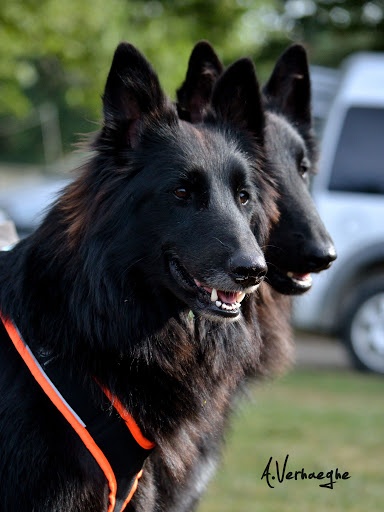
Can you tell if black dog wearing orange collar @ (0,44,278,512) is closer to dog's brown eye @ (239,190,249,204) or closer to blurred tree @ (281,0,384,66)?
dog's brown eye @ (239,190,249,204)

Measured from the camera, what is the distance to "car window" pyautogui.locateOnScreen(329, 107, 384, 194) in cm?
991

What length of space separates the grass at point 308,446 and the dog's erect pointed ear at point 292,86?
1593 mm

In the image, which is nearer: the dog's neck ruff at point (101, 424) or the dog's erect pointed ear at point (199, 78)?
the dog's neck ruff at point (101, 424)

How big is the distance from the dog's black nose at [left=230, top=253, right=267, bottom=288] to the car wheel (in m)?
6.71

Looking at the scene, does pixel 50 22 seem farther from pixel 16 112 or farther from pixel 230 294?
pixel 230 294

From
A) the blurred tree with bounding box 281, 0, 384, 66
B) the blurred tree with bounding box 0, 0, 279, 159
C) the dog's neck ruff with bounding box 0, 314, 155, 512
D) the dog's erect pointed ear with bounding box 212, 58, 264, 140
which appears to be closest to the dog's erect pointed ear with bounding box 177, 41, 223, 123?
the dog's erect pointed ear with bounding box 212, 58, 264, 140

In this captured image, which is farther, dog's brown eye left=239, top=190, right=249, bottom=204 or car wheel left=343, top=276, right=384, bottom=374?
car wheel left=343, top=276, right=384, bottom=374

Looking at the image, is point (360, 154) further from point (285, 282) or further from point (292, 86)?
point (285, 282)

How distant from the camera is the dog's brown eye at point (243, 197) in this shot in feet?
11.2

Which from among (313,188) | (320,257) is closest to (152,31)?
(313,188)

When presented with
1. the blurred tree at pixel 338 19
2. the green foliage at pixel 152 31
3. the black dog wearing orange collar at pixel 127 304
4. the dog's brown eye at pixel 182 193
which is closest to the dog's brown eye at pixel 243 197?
the black dog wearing orange collar at pixel 127 304

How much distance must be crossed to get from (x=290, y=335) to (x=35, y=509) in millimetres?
1926

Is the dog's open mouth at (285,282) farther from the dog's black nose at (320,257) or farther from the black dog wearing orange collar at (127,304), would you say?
the black dog wearing orange collar at (127,304)

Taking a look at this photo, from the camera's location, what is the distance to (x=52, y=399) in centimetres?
300
